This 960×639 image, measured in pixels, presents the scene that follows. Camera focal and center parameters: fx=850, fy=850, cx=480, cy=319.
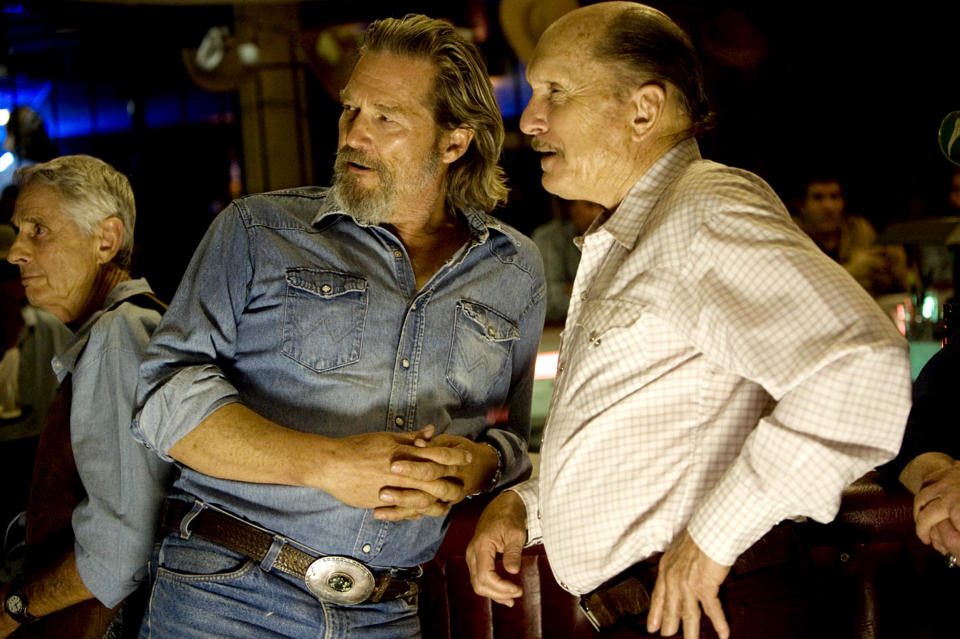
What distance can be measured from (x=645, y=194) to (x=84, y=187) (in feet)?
4.65

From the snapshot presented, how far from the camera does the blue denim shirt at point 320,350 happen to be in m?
1.61

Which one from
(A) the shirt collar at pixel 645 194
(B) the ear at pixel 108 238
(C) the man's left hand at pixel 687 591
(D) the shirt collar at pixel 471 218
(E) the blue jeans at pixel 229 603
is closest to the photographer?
(C) the man's left hand at pixel 687 591

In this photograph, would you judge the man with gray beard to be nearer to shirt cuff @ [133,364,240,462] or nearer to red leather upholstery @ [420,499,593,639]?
shirt cuff @ [133,364,240,462]

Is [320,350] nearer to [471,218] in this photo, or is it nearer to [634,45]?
[471,218]

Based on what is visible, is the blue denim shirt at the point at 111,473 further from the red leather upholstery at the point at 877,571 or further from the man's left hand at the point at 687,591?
the red leather upholstery at the point at 877,571

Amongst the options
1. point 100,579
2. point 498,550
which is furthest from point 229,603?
point 498,550

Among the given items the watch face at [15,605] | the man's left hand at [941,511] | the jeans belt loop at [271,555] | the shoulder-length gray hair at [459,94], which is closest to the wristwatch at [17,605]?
the watch face at [15,605]

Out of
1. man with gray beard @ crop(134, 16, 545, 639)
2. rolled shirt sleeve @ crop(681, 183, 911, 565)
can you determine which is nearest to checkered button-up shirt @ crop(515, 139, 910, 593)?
rolled shirt sleeve @ crop(681, 183, 911, 565)

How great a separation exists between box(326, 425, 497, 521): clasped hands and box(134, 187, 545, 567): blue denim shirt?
4 cm

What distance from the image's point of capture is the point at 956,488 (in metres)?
1.39

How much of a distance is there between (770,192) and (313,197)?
3.23 ft

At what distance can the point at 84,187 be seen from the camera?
6.92 ft

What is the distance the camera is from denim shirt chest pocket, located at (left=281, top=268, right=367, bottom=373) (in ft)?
5.44

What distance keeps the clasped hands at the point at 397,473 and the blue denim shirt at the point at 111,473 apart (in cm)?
55
